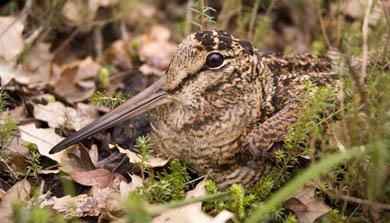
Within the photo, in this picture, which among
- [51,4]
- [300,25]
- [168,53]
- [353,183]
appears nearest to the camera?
[353,183]

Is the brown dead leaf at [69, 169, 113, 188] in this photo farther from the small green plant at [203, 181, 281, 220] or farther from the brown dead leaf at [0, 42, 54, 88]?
the brown dead leaf at [0, 42, 54, 88]

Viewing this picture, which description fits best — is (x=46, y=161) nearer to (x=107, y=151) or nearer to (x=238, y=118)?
(x=107, y=151)

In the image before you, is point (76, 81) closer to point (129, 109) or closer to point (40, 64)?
point (40, 64)

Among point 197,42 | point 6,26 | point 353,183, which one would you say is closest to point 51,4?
point 6,26

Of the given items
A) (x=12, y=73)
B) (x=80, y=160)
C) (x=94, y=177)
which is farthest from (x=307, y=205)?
(x=12, y=73)

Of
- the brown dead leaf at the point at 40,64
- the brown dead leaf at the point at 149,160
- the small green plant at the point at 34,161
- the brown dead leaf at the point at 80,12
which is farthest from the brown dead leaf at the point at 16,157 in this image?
the brown dead leaf at the point at 80,12
